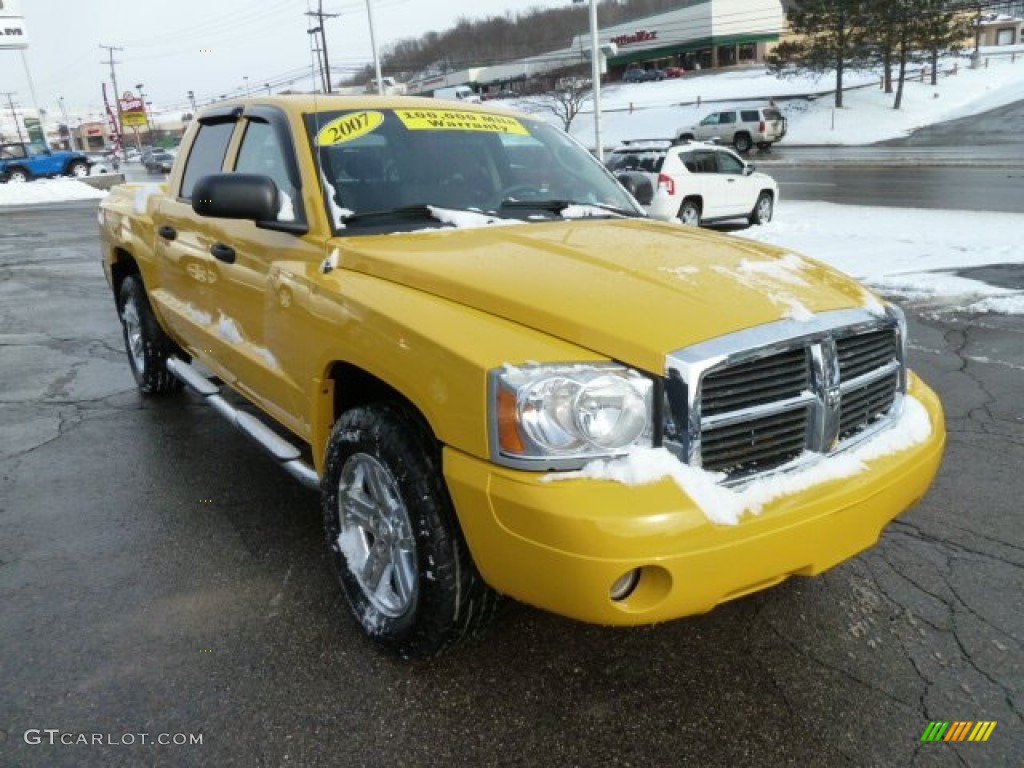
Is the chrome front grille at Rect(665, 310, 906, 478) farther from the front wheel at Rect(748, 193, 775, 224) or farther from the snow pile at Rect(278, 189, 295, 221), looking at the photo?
the front wheel at Rect(748, 193, 775, 224)

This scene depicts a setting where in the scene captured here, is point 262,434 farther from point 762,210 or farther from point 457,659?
point 762,210

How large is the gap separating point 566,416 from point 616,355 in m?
0.22

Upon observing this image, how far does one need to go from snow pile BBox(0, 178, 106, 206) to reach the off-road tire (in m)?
28.3

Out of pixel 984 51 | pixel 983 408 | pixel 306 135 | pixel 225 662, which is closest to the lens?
pixel 225 662

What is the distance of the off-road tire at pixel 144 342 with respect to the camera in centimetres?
541

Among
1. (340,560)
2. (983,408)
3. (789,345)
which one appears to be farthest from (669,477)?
(983,408)

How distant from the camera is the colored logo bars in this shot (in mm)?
2375

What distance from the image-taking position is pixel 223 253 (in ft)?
12.2

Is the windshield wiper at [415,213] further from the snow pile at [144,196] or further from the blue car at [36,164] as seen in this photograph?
the blue car at [36,164]

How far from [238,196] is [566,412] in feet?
5.21

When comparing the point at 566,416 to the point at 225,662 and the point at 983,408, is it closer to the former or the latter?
the point at 225,662

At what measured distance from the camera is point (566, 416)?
2.18 metres

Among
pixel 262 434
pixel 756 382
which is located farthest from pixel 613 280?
pixel 262 434

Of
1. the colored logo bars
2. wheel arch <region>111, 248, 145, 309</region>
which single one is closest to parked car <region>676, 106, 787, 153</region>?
wheel arch <region>111, 248, 145, 309</region>
